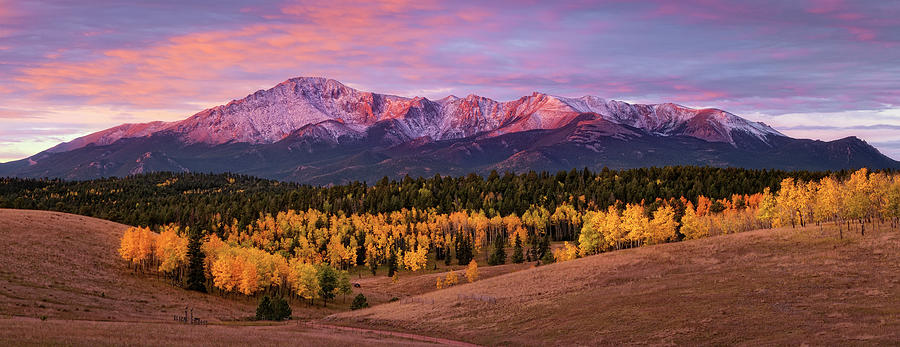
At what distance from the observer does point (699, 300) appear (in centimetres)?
6488

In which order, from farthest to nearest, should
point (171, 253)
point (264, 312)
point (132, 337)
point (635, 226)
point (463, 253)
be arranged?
point (463, 253) < point (635, 226) < point (171, 253) < point (264, 312) < point (132, 337)

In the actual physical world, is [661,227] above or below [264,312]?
above

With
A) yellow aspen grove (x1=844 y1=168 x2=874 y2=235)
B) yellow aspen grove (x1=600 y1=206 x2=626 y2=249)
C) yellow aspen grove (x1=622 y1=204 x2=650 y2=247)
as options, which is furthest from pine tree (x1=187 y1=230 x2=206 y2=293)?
yellow aspen grove (x1=844 y1=168 x2=874 y2=235)

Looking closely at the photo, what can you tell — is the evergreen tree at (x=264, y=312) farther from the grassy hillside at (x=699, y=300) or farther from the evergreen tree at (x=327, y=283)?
the evergreen tree at (x=327, y=283)

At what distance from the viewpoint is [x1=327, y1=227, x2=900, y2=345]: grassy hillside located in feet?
173

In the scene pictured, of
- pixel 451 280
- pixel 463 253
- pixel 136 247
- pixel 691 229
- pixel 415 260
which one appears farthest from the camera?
pixel 463 253

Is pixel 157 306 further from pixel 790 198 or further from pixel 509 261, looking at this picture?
pixel 790 198

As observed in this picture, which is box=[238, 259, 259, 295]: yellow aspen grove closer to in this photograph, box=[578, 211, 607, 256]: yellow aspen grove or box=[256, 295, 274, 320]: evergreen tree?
box=[256, 295, 274, 320]: evergreen tree

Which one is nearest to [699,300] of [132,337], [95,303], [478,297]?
[478,297]

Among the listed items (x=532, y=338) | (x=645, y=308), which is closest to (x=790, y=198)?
(x=645, y=308)

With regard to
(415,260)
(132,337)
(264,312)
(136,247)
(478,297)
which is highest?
(136,247)

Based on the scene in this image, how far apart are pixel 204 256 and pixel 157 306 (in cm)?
2808

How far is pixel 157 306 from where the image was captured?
8906 cm

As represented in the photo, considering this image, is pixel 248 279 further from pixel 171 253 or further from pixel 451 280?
pixel 451 280
